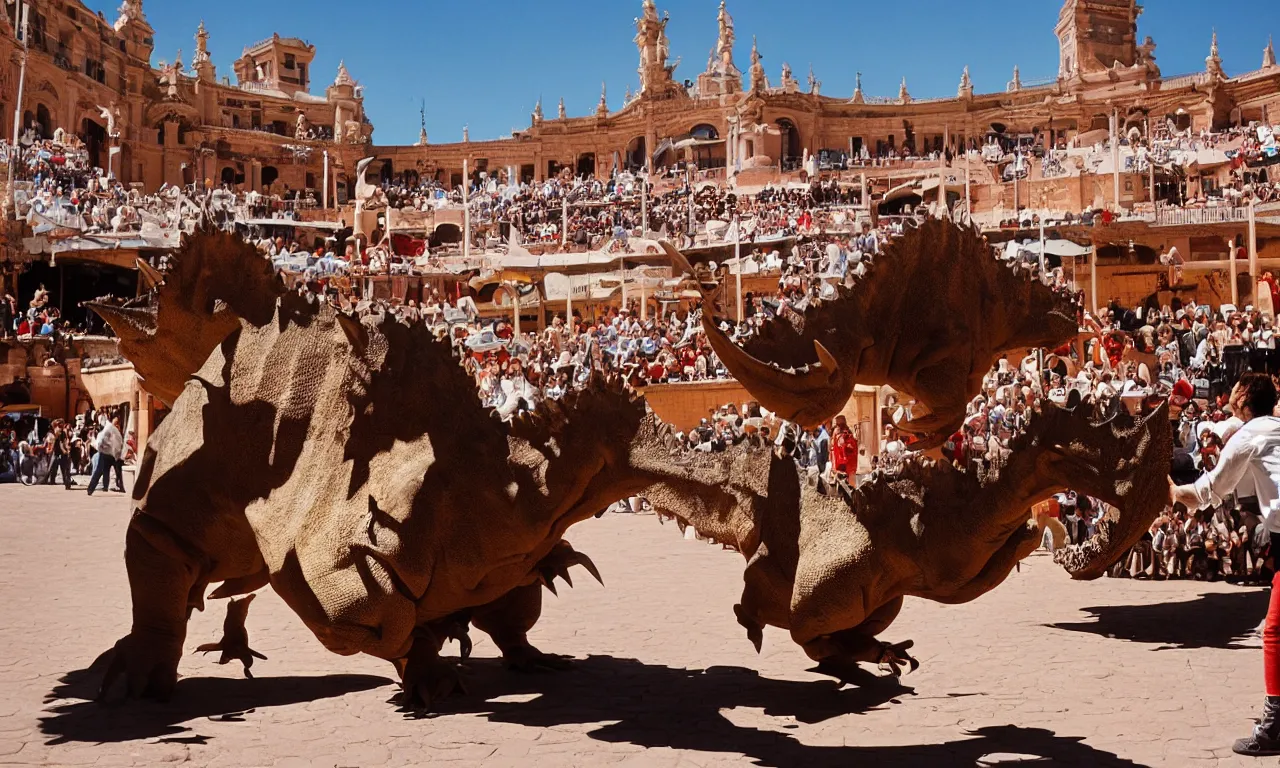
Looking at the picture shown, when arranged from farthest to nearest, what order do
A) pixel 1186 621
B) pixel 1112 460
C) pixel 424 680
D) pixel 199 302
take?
pixel 1186 621, pixel 199 302, pixel 424 680, pixel 1112 460

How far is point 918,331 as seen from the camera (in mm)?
7496

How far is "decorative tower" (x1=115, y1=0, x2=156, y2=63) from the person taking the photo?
6272 centimetres

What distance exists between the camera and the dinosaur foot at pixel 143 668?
6.77 m

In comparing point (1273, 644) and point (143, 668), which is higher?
point (1273, 644)

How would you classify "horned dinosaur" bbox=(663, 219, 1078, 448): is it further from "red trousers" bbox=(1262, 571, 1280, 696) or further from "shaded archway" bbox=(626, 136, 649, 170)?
"shaded archway" bbox=(626, 136, 649, 170)

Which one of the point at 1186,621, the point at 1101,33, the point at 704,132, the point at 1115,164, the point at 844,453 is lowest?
the point at 1186,621

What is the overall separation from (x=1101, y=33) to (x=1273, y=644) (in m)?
71.9

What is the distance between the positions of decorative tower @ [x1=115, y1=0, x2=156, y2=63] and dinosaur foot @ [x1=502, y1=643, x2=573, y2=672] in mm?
63238

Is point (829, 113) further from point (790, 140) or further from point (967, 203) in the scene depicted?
point (967, 203)

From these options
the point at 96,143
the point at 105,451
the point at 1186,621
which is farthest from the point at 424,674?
the point at 96,143

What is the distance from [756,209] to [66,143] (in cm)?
2941

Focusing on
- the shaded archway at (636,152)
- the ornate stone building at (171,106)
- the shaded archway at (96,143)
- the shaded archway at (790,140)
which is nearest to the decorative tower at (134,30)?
the ornate stone building at (171,106)

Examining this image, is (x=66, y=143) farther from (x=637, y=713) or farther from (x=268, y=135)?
(x=637, y=713)

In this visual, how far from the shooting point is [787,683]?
688 cm
